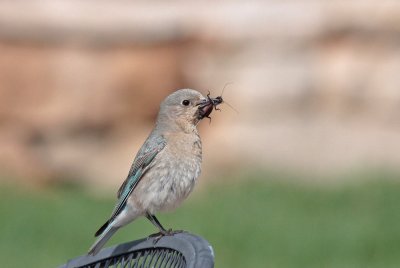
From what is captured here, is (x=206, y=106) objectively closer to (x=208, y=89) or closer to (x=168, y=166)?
(x=168, y=166)

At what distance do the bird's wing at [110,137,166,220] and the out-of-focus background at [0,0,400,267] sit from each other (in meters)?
5.80

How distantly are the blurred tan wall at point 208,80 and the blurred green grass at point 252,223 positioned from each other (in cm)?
58

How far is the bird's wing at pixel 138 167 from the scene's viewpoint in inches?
189

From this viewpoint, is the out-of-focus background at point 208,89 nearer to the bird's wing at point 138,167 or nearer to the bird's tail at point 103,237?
the bird's wing at point 138,167

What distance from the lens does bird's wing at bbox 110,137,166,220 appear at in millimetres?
4807

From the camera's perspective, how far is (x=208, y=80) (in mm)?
11383

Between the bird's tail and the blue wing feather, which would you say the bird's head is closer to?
the blue wing feather

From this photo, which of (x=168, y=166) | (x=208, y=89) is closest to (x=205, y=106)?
(x=168, y=166)

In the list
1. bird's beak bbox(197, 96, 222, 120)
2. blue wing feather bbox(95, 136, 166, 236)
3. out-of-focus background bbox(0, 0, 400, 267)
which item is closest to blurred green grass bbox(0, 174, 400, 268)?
out-of-focus background bbox(0, 0, 400, 267)

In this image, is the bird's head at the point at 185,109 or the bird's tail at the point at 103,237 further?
the bird's head at the point at 185,109

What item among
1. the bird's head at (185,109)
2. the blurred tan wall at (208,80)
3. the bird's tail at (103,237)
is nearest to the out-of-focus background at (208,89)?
the blurred tan wall at (208,80)

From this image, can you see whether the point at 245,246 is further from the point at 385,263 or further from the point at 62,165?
the point at 62,165

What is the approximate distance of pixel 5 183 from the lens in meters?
11.4

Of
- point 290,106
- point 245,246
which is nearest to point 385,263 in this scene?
point 245,246
